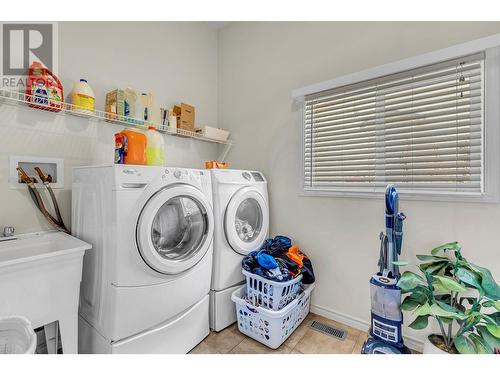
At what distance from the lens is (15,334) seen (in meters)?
0.87

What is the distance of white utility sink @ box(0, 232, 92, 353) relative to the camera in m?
0.99

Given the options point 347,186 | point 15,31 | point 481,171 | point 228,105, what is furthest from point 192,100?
point 481,171

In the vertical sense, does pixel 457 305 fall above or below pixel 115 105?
below

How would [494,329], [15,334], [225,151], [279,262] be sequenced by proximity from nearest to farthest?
[15,334]
[494,329]
[279,262]
[225,151]

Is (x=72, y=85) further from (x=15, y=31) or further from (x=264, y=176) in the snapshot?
(x=264, y=176)

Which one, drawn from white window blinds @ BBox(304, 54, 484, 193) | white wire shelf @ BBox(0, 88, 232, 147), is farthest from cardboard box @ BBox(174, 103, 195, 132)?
white window blinds @ BBox(304, 54, 484, 193)

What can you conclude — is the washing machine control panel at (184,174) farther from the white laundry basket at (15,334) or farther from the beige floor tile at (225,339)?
the beige floor tile at (225,339)

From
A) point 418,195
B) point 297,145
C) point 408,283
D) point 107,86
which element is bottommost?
point 408,283

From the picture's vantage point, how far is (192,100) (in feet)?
7.86

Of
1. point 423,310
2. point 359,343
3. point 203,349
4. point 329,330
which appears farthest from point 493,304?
point 203,349

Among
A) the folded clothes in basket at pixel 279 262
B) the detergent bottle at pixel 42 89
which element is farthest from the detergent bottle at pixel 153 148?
the folded clothes in basket at pixel 279 262

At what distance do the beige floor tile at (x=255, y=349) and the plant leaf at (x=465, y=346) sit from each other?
0.88 metres

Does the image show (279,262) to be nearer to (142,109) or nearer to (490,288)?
(490,288)

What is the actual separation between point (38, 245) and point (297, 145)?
190 centimetres
